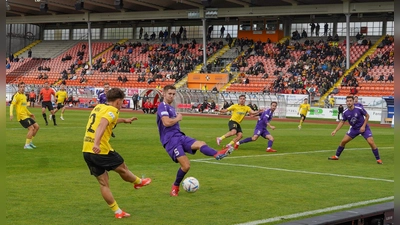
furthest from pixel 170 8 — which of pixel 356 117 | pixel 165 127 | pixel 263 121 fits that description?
pixel 165 127

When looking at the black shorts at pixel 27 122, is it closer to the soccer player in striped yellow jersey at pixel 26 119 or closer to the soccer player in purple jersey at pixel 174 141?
the soccer player in striped yellow jersey at pixel 26 119

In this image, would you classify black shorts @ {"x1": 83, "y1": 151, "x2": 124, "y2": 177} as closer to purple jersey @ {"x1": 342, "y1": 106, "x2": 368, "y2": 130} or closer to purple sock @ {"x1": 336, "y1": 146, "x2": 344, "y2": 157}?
purple jersey @ {"x1": 342, "y1": 106, "x2": 368, "y2": 130}

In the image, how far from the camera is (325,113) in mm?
48125

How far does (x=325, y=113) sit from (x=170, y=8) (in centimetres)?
2618

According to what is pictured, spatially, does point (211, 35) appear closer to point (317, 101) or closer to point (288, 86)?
point (288, 86)

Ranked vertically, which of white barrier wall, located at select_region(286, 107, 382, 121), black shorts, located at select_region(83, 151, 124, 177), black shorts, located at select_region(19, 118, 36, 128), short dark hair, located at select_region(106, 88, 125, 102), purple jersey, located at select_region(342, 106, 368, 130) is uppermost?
short dark hair, located at select_region(106, 88, 125, 102)

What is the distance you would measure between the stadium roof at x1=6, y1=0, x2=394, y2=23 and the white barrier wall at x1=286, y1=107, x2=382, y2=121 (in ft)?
36.5

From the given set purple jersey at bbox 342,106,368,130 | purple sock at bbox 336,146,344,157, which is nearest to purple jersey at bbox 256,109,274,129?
purple sock at bbox 336,146,344,157

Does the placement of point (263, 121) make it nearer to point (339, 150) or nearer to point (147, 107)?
point (339, 150)

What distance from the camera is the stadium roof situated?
56.0 meters

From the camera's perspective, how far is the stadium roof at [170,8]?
5604 cm

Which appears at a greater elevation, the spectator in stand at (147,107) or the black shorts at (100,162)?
the black shorts at (100,162)

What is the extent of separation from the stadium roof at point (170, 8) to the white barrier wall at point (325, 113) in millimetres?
11123

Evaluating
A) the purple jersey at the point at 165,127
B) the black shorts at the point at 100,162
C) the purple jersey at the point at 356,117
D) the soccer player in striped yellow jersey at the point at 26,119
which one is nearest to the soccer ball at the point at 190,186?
the purple jersey at the point at 165,127
